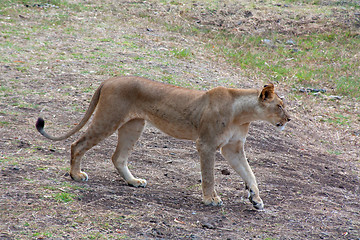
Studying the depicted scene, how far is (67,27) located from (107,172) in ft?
25.5

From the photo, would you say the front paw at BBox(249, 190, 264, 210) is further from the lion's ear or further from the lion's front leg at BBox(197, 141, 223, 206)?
the lion's ear

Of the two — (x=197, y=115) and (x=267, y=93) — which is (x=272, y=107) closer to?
(x=267, y=93)

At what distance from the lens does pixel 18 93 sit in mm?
8445

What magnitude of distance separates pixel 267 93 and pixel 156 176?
1.78m

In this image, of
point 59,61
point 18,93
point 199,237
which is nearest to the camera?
point 199,237

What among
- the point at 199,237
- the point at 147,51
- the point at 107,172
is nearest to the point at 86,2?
the point at 147,51

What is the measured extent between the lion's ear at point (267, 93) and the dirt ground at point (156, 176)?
47.8 inches

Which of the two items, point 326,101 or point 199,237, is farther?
point 326,101

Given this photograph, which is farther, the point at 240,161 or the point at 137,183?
the point at 137,183

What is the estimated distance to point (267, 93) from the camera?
5.41 m

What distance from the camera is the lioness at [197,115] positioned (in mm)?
5316

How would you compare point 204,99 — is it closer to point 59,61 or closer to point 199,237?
point 199,237

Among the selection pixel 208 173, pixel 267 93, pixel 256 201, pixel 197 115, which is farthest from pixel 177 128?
pixel 256 201

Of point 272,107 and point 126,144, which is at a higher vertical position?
point 272,107
